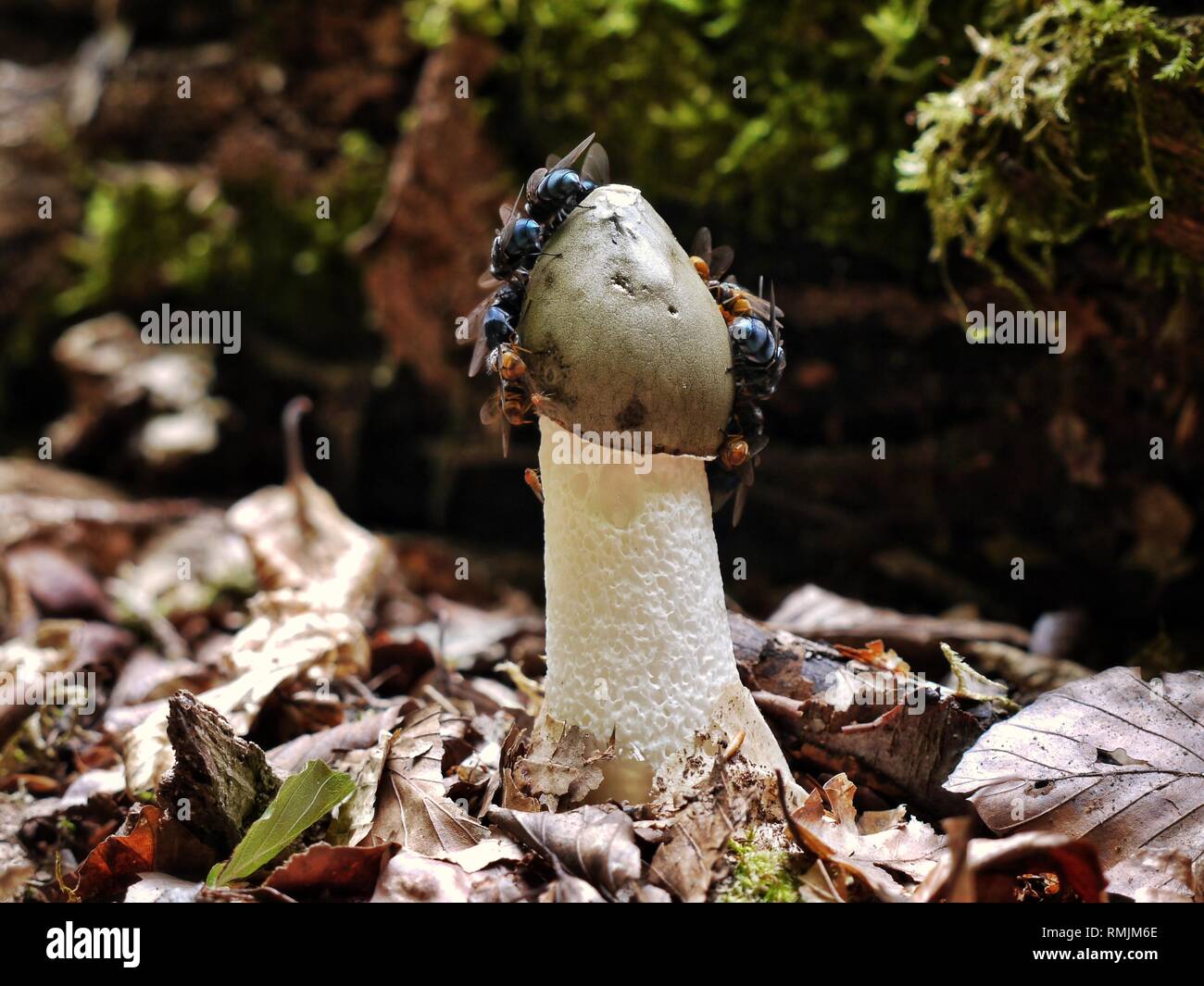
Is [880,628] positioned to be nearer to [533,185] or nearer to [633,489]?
[633,489]

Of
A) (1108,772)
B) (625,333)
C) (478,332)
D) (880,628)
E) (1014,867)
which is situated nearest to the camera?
(1014,867)

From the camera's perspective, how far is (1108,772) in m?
2.23

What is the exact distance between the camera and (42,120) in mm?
6629

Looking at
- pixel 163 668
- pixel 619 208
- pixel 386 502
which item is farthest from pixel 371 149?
pixel 619 208

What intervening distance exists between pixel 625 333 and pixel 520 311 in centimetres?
36

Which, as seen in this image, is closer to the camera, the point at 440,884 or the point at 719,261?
the point at 440,884

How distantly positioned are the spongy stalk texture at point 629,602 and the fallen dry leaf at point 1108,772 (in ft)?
2.16

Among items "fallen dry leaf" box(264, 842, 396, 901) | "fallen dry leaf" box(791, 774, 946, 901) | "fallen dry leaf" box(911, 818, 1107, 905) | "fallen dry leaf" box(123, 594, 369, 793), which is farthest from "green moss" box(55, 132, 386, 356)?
"fallen dry leaf" box(911, 818, 1107, 905)

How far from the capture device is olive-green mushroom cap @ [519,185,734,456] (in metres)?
2.11

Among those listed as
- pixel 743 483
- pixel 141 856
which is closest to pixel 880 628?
pixel 743 483

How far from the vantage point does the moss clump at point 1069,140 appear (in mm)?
2855

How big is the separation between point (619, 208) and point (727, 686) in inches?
45.7

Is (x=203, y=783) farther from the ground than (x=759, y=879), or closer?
farther from the ground

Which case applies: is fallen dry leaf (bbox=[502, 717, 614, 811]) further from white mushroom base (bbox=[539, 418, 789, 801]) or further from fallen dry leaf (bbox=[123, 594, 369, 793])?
fallen dry leaf (bbox=[123, 594, 369, 793])
